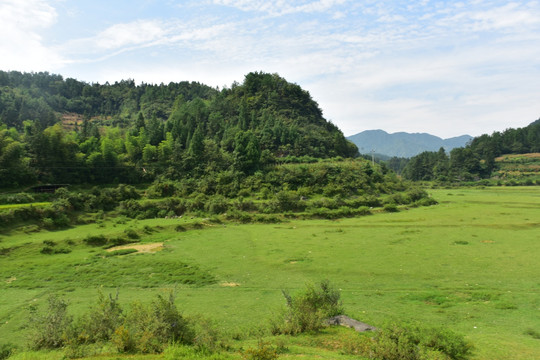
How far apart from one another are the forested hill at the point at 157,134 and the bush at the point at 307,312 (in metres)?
49.1

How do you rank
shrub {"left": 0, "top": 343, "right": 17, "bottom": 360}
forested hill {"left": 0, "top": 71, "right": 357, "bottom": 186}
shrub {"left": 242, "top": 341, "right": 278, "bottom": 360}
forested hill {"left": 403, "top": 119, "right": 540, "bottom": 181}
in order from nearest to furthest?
shrub {"left": 242, "top": 341, "right": 278, "bottom": 360} → shrub {"left": 0, "top": 343, "right": 17, "bottom": 360} → forested hill {"left": 0, "top": 71, "right": 357, "bottom": 186} → forested hill {"left": 403, "top": 119, "right": 540, "bottom": 181}

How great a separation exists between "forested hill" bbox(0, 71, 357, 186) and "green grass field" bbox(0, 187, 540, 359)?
73.9 ft

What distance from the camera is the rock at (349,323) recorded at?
11.8 m

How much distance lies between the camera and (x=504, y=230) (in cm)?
3309

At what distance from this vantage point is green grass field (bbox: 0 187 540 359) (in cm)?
1395

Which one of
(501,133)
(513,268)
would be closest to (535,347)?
(513,268)

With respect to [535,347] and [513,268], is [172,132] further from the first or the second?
[535,347]

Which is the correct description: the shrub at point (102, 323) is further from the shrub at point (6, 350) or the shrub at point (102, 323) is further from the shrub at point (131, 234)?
the shrub at point (131, 234)

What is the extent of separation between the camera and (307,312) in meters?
12.5

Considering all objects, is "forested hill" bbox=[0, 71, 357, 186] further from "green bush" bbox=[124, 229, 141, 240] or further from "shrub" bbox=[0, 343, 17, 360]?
"shrub" bbox=[0, 343, 17, 360]

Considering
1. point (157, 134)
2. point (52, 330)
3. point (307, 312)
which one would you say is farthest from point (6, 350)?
point (157, 134)

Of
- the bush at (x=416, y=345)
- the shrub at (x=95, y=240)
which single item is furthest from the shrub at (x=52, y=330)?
the shrub at (x=95, y=240)

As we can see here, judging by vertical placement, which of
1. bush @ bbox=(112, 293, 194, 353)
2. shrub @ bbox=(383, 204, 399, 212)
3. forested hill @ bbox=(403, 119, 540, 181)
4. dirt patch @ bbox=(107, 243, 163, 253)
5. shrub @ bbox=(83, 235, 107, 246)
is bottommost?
dirt patch @ bbox=(107, 243, 163, 253)

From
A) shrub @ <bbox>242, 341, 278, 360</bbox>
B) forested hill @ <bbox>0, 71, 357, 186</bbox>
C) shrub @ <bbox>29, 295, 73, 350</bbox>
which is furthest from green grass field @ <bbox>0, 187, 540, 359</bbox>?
forested hill @ <bbox>0, 71, 357, 186</bbox>
